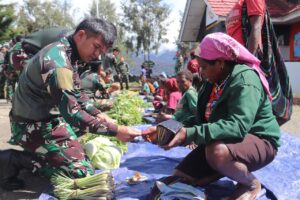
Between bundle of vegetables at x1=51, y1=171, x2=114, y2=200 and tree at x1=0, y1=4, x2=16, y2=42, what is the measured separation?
31280 mm

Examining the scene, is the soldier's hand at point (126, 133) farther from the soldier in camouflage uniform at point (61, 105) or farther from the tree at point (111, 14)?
the tree at point (111, 14)

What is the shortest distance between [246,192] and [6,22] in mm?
33158

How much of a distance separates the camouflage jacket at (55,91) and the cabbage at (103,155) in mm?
689

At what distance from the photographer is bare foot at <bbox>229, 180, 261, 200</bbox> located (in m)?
2.73

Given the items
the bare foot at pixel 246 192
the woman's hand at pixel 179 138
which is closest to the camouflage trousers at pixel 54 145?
the woman's hand at pixel 179 138

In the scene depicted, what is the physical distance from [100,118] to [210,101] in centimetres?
87

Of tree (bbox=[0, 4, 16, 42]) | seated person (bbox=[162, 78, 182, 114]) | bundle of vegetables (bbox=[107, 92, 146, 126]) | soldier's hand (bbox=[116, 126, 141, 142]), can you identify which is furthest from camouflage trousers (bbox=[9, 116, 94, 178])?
tree (bbox=[0, 4, 16, 42])

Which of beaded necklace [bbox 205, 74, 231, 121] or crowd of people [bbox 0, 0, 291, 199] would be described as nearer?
crowd of people [bbox 0, 0, 291, 199]

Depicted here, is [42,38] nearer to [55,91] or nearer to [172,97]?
[55,91]

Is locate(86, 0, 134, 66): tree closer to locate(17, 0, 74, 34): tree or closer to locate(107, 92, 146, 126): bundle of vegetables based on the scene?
locate(17, 0, 74, 34): tree

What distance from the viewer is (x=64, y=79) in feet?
9.22

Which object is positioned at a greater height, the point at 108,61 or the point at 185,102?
the point at 185,102

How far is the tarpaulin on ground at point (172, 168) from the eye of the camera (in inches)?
121

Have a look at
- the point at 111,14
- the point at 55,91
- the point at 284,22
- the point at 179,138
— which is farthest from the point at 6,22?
the point at 179,138
